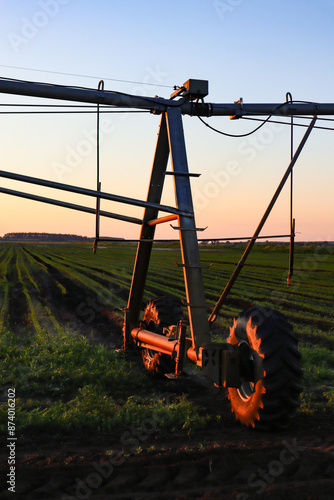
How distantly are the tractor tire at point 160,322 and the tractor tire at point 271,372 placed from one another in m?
2.62

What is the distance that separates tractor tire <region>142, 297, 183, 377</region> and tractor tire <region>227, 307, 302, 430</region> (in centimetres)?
262

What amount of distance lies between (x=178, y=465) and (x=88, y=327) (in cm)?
852

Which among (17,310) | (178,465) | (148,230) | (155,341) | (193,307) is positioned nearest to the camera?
(178,465)

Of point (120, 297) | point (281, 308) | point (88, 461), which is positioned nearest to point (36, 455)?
point (88, 461)

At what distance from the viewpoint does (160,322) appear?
7750 mm

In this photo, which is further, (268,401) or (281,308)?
(281,308)

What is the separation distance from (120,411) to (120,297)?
1171 cm

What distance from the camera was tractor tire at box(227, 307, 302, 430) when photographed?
4527mm

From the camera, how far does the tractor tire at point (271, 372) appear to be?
4.53 meters

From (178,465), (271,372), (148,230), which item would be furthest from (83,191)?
(178,465)

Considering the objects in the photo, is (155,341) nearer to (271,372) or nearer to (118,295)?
(271,372)

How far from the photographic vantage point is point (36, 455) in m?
4.40

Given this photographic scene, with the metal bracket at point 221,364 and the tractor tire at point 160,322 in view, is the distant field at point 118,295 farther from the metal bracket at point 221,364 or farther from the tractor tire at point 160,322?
the metal bracket at point 221,364

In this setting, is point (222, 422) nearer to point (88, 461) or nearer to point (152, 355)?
point (88, 461)
